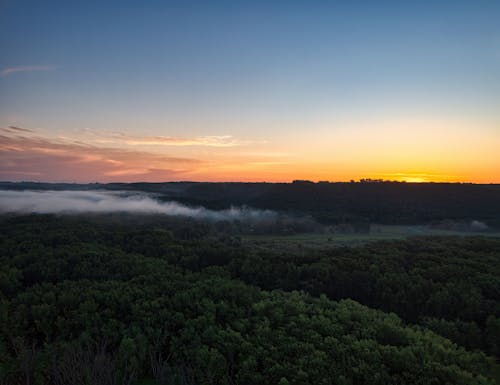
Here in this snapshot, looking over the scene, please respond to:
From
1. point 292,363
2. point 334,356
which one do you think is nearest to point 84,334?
point 292,363

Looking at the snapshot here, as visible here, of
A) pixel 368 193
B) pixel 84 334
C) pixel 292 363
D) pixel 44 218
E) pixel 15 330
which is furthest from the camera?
pixel 368 193

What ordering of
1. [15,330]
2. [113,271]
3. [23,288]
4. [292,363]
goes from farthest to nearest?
[113,271] → [23,288] → [15,330] → [292,363]

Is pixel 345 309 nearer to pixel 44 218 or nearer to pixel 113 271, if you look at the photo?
pixel 113 271

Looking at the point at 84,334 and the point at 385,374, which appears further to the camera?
the point at 84,334

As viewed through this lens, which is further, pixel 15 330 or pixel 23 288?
pixel 23 288

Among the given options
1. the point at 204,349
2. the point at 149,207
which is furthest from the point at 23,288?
the point at 149,207

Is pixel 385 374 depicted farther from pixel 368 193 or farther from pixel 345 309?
pixel 368 193
